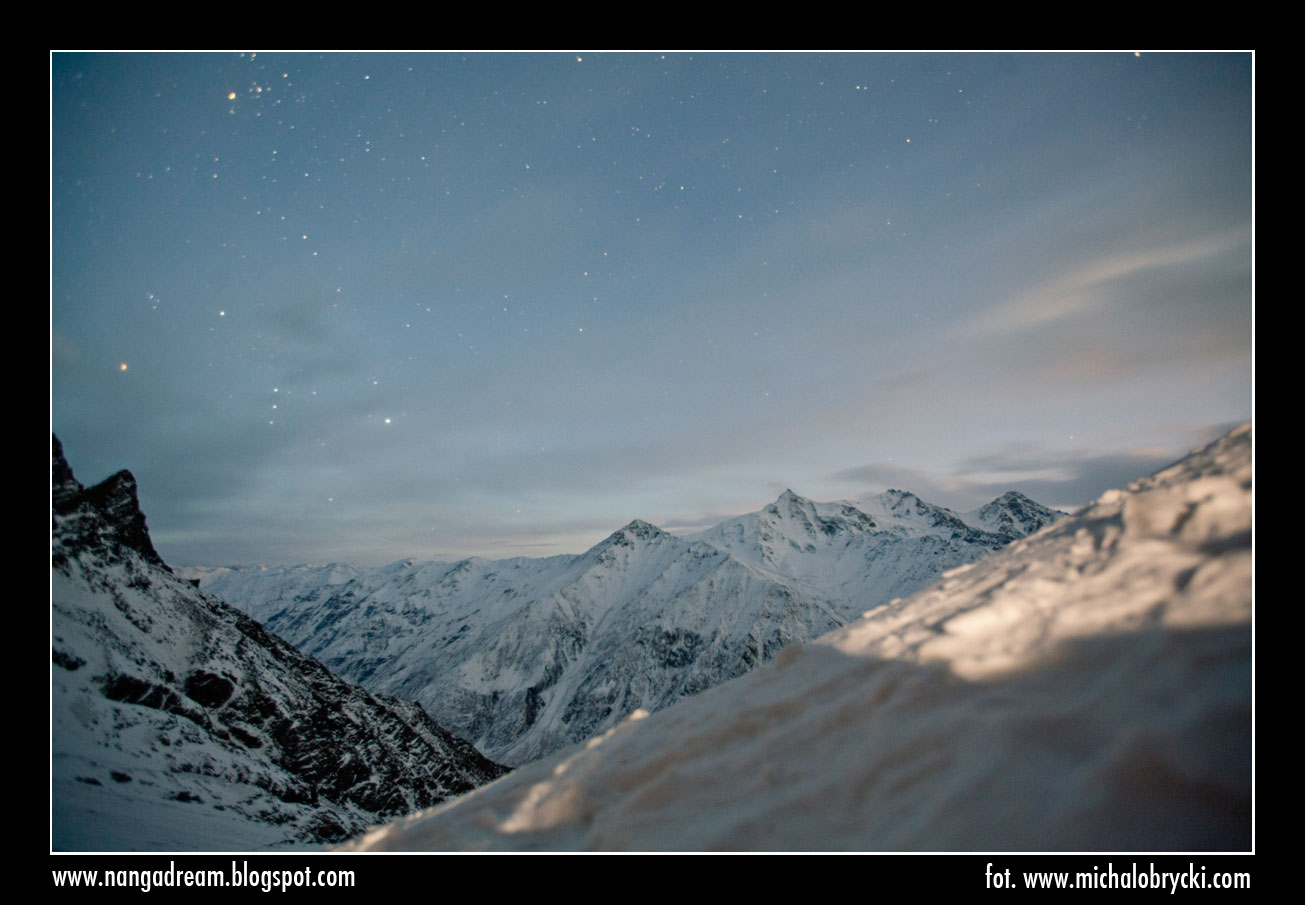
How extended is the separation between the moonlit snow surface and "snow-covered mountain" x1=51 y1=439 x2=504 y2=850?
20877 mm

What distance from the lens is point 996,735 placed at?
266 cm

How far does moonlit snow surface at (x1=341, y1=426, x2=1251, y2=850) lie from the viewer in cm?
229

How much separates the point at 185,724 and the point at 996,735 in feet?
171

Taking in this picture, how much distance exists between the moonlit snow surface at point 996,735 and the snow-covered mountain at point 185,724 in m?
20.9

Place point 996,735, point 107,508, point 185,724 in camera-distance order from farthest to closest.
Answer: point 107,508 → point 185,724 → point 996,735
